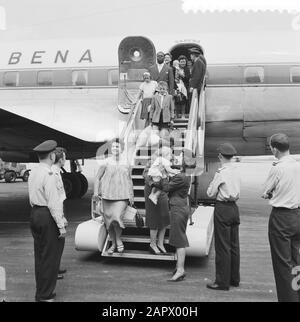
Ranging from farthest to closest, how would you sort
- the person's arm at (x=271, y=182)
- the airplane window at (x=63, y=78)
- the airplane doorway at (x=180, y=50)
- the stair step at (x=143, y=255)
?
1. the airplane window at (x=63, y=78)
2. the airplane doorway at (x=180, y=50)
3. the stair step at (x=143, y=255)
4. the person's arm at (x=271, y=182)

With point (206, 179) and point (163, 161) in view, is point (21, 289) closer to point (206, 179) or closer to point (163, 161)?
point (163, 161)

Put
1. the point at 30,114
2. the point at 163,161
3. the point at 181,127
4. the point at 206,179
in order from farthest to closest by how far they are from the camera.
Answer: the point at 206,179 → the point at 30,114 → the point at 181,127 → the point at 163,161

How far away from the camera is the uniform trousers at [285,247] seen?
4.45 m

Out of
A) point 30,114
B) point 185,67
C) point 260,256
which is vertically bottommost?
point 260,256

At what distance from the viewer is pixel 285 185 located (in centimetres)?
457

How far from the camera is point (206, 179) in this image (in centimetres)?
1207

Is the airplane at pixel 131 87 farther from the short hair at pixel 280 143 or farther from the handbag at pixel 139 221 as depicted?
the short hair at pixel 280 143

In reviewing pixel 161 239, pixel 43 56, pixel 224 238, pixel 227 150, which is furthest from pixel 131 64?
pixel 224 238

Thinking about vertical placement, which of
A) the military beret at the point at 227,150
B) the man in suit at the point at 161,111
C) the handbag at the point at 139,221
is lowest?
the handbag at the point at 139,221

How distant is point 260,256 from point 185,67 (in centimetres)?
516

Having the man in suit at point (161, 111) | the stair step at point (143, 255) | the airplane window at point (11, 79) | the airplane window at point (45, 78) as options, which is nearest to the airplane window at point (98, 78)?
the airplane window at point (45, 78)

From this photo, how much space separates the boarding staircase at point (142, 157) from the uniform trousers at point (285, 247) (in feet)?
5.99

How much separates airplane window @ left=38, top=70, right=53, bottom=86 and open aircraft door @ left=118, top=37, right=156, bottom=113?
2124 millimetres
